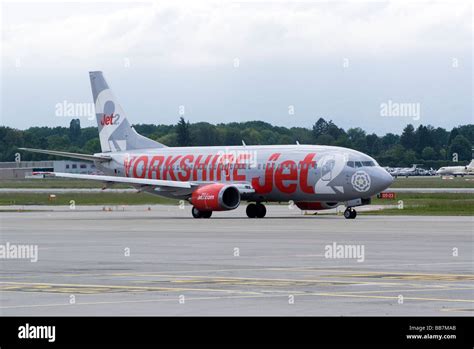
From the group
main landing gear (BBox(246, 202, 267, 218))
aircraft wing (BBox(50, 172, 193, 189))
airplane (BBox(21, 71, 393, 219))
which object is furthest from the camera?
aircraft wing (BBox(50, 172, 193, 189))

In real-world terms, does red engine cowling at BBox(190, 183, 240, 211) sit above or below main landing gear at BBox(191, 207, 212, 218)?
above

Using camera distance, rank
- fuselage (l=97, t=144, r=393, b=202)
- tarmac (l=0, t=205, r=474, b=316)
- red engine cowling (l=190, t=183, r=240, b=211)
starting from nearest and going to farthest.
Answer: tarmac (l=0, t=205, r=474, b=316) → fuselage (l=97, t=144, r=393, b=202) → red engine cowling (l=190, t=183, r=240, b=211)

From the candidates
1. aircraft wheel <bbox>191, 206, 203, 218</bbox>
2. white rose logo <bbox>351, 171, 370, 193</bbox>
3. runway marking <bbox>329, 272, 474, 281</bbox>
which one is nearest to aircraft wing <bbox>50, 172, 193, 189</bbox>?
aircraft wheel <bbox>191, 206, 203, 218</bbox>

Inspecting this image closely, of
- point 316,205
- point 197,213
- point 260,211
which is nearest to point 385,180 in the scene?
point 316,205

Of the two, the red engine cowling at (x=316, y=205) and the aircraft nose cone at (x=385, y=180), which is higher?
the aircraft nose cone at (x=385, y=180)

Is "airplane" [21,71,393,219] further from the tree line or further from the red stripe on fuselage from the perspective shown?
the tree line

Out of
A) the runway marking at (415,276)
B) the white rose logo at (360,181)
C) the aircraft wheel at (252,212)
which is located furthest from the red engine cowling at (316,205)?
the runway marking at (415,276)

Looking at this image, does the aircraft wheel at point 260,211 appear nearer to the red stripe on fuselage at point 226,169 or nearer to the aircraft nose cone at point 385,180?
the red stripe on fuselage at point 226,169

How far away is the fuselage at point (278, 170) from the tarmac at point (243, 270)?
808cm

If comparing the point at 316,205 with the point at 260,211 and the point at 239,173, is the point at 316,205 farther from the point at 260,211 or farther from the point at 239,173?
the point at 239,173

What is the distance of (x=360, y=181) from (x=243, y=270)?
100 ft

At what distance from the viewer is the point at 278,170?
6006cm

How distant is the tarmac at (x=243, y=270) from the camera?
19.8 m

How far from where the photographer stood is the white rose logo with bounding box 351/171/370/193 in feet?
187
